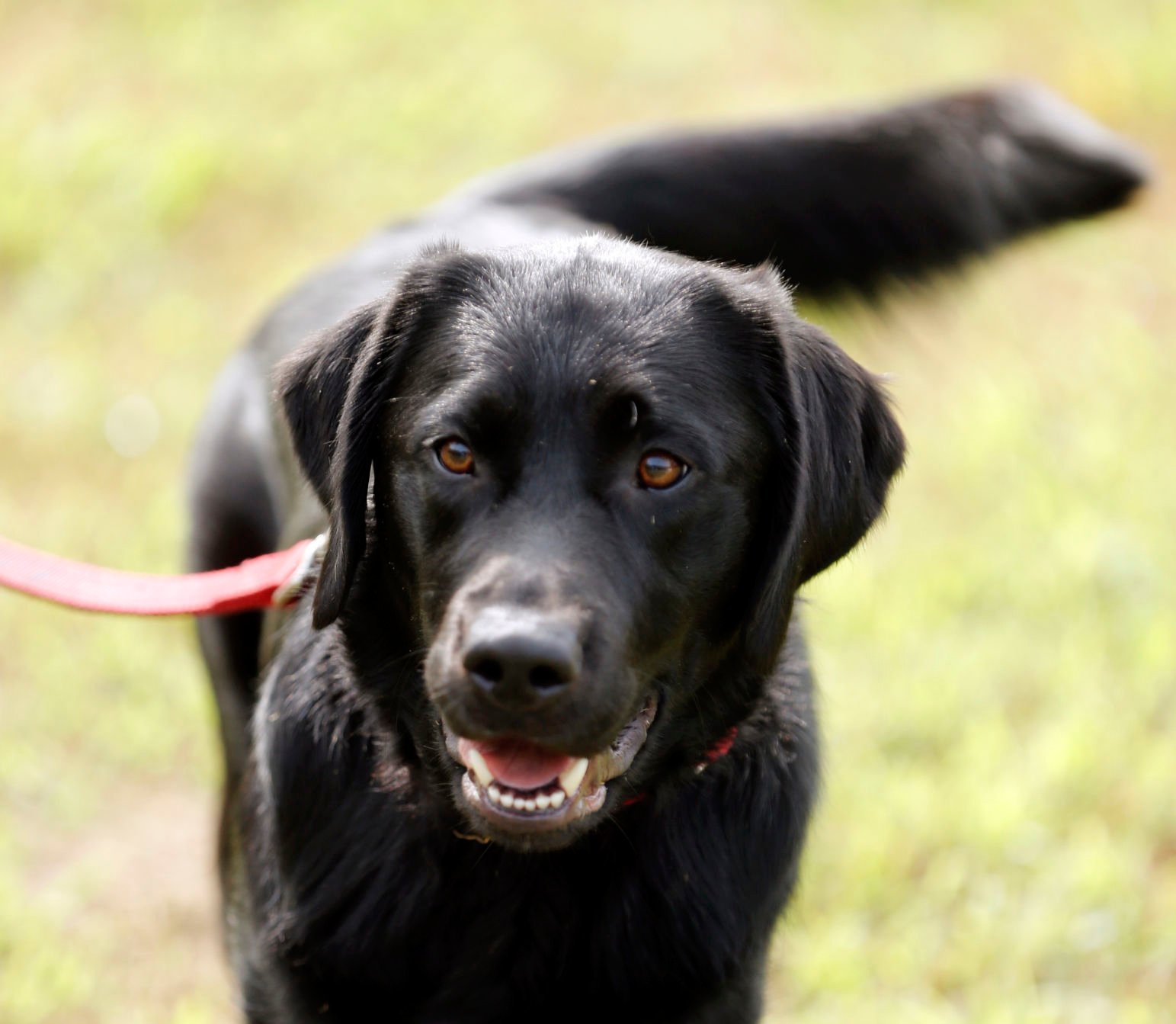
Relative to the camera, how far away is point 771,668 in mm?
2730

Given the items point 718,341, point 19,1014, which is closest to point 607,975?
point 718,341

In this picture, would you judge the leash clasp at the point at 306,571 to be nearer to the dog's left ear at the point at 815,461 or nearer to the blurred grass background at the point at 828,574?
the dog's left ear at the point at 815,461

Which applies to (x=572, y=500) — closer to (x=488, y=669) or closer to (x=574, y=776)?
(x=488, y=669)

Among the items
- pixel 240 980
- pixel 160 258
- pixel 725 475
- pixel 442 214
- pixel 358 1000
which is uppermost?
pixel 725 475

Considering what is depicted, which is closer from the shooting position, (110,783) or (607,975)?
(607,975)

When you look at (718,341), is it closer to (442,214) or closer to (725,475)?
(725,475)

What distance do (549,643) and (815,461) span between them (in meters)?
0.69

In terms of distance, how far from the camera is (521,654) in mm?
2258

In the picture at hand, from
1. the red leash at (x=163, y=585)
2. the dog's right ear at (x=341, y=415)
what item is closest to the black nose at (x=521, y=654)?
the dog's right ear at (x=341, y=415)

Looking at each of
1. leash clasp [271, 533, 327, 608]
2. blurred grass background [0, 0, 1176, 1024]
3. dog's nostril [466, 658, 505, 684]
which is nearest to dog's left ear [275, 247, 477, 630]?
leash clasp [271, 533, 327, 608]

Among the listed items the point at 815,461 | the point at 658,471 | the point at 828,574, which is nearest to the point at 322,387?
the point at 658,471

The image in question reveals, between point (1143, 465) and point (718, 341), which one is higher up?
point (718, 341)

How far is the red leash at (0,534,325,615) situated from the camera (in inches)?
115

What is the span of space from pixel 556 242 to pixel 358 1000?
1.47 metres
